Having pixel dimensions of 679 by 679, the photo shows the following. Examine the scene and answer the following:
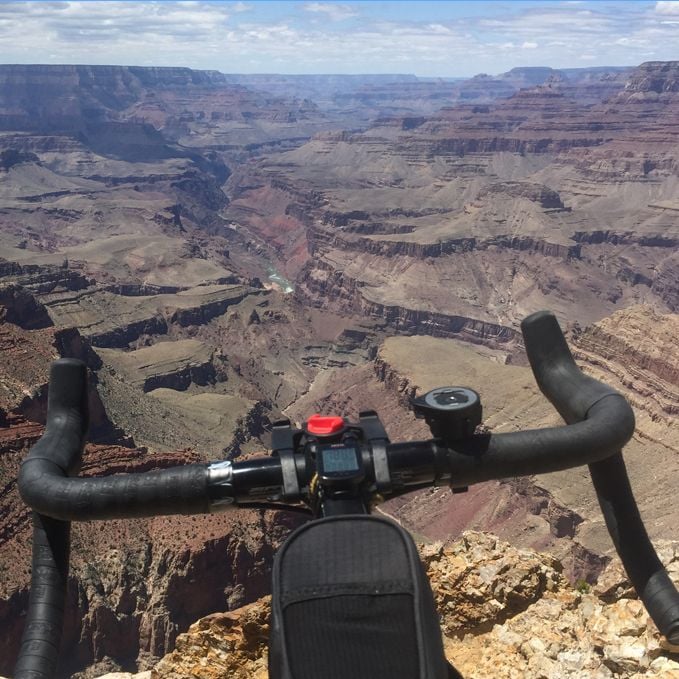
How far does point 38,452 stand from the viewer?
446 cm

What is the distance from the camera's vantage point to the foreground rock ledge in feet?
19.7

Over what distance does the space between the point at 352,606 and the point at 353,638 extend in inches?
5.7

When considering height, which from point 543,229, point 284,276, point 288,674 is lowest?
point 284,276

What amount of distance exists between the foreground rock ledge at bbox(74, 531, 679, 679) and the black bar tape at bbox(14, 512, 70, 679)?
2720 millimetres

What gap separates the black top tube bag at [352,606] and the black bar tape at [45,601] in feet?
5.41

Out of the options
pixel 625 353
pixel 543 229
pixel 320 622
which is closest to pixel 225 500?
pixel 320 622

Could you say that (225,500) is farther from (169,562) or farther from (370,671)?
(169,562)

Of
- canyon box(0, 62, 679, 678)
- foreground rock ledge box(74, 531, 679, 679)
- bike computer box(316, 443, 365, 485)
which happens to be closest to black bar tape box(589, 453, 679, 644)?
foreground rock ledge box(74, 531, 679, 679)

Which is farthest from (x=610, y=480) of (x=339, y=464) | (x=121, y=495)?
(x=121, y=495)

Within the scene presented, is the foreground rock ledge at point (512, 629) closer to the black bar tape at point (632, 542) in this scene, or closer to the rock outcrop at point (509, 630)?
the rock outcrop at point (509, 630)

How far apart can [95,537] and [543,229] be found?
135056 millimetres

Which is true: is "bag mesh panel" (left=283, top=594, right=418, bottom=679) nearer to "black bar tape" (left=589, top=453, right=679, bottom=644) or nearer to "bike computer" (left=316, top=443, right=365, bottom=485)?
"bike computer" (left=316, top=443, right=365, bottom=485)

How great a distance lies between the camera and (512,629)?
7.25m

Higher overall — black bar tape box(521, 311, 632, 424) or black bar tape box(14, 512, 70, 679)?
black bar tape box(521, 311, 632, 424)
